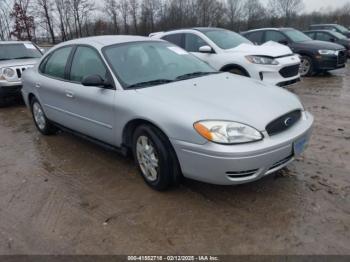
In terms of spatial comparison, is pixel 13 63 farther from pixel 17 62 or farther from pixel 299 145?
pixel 299 145

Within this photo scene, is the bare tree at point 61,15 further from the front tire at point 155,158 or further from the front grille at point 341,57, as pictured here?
the front tire at point 155,158

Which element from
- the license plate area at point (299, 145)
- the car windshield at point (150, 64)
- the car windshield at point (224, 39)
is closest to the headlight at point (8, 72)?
the car windshield at point (224, 39)

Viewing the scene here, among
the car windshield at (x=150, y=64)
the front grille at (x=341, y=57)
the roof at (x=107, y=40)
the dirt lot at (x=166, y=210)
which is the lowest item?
the dirt lot at (x=166, y=210)

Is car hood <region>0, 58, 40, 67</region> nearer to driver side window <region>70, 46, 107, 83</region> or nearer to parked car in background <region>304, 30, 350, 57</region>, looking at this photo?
driver side window <region>70, 46, 107, 83</region>

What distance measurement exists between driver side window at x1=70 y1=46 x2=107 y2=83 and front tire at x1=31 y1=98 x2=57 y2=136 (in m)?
1.37

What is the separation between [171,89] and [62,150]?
231cm

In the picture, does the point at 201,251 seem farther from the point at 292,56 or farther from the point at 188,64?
the point at 292,56

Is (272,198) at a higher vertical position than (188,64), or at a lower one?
lower

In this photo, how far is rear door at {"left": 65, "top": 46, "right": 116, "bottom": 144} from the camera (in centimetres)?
373

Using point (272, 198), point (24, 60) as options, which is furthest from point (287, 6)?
point (272, 198)

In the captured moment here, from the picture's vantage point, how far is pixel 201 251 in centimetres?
255

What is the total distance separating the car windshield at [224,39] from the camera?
24.5 ft

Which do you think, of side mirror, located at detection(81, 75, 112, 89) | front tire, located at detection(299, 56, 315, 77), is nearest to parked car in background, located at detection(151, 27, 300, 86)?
front tire, located at detection(299, 56, 315, 77)

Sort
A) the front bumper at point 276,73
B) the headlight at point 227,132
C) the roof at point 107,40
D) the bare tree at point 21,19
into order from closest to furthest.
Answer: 1. the headlight at point 227,132
2. the roof at point 107,40
3. the front bumper at point 276,73
4. the bare tree at point 21,19
